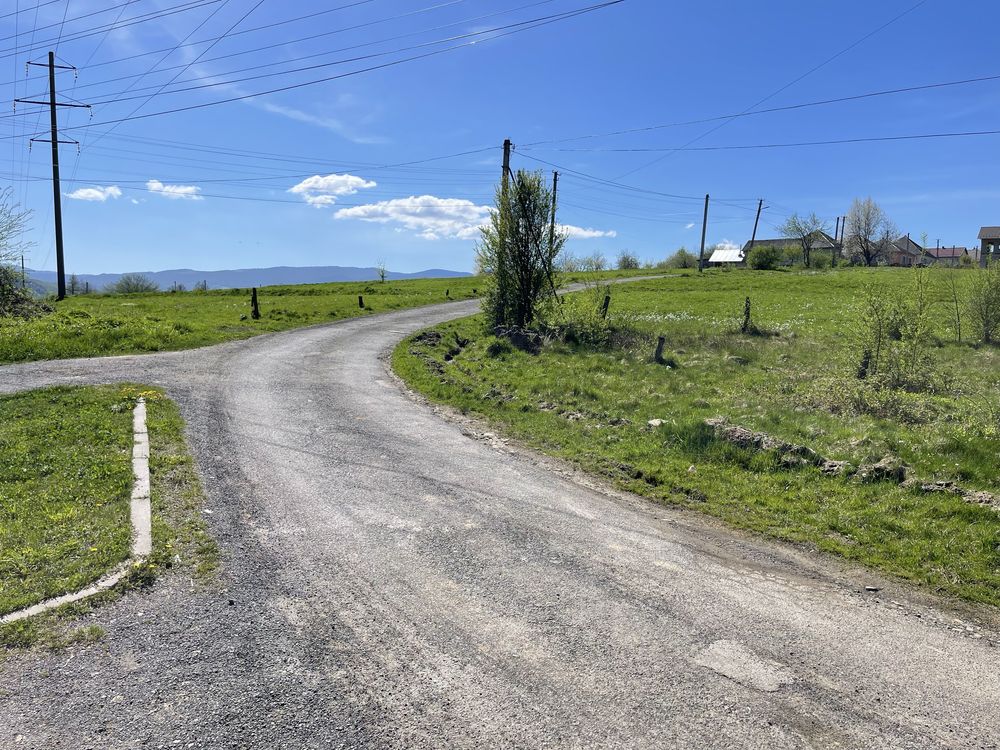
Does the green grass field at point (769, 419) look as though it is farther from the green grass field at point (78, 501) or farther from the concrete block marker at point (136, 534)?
the concrete block marker at point (136, 534)

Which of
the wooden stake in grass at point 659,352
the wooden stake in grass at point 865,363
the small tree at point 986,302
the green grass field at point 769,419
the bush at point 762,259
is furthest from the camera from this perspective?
the bush at point 762,259

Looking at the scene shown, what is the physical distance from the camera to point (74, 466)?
8172 millimetres

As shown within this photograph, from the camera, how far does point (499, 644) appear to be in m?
4.66

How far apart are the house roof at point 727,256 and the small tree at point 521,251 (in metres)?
103

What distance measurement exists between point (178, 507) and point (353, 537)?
2.37 meters

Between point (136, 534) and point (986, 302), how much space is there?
23302mm

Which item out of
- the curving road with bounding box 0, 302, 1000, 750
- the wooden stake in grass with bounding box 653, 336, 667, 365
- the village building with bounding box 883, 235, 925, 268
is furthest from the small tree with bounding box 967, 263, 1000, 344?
the village building with bounding box 883, 235, 925, 268

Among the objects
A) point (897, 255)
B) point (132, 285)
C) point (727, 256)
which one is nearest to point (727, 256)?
point (727, 256)

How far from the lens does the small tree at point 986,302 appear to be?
1861 centimetres

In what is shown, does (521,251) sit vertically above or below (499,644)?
above

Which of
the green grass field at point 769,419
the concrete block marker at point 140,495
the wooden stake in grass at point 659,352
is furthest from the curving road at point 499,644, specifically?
the wooden stake in grass at point 659,352

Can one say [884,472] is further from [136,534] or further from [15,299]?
[15,299]

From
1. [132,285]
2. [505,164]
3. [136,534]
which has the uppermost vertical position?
[505,164]

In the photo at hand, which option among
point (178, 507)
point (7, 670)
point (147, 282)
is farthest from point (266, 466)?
point (147, 282)
